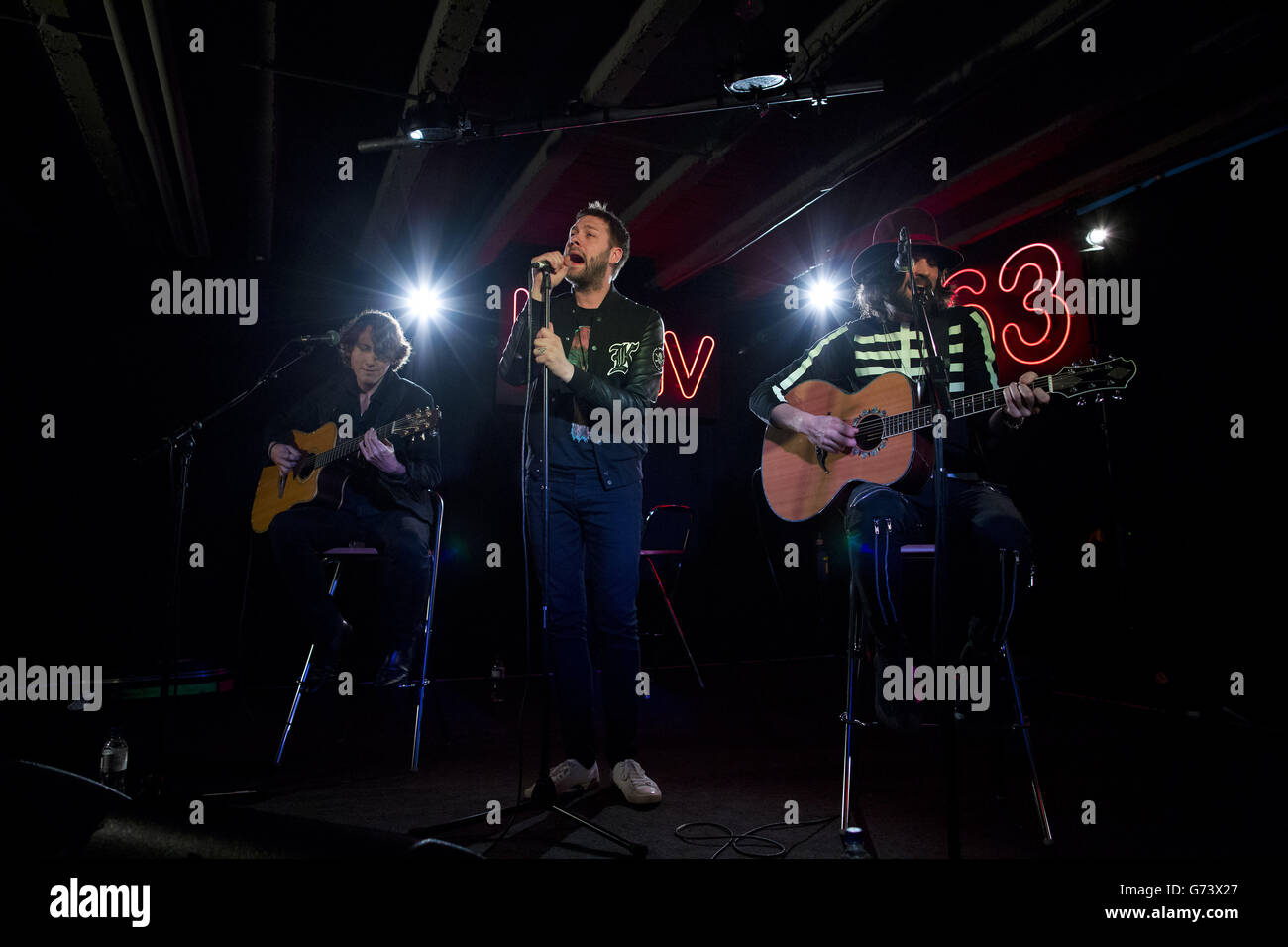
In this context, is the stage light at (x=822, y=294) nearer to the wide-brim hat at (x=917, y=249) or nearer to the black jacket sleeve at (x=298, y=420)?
the wide-brim hat at (x=917, y=249)

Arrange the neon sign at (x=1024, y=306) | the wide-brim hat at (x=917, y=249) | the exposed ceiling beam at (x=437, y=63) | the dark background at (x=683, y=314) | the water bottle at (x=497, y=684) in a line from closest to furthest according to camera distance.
→ the wide-brim hat at (x=917, y=249) < the exposed ceiling beam at (x=437, y=63) < the dark background at (x=683, y=314) < the water bottle at (x=497, y=684) < the neon sign at (x=1024, y=306)

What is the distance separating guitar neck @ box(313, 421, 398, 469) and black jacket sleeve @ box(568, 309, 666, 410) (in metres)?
1.35

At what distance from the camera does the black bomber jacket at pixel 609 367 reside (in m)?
2.72

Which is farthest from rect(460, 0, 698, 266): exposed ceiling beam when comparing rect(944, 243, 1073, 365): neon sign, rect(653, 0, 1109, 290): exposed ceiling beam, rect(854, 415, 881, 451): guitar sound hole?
rect(944, 243, 1073, 365): neon sign

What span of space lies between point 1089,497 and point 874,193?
2.55 meters

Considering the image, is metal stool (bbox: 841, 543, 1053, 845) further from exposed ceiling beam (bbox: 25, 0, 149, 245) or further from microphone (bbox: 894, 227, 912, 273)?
exposed ceiling beam (bbox: 25, 0, 149, 245)

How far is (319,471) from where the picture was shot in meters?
3.93

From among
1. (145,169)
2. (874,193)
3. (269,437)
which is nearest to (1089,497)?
(874,193)

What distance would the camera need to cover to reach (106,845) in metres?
1.11

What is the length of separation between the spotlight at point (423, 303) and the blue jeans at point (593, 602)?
406 cm

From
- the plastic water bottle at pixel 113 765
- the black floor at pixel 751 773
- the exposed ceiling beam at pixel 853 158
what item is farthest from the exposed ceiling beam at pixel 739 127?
the plastic water bottle at pixel 113 765

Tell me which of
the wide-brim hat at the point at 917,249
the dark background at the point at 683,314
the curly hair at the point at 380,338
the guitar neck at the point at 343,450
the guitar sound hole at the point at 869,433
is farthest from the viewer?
the curly hair at the point at 380,338

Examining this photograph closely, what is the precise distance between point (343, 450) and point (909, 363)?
2.71m
